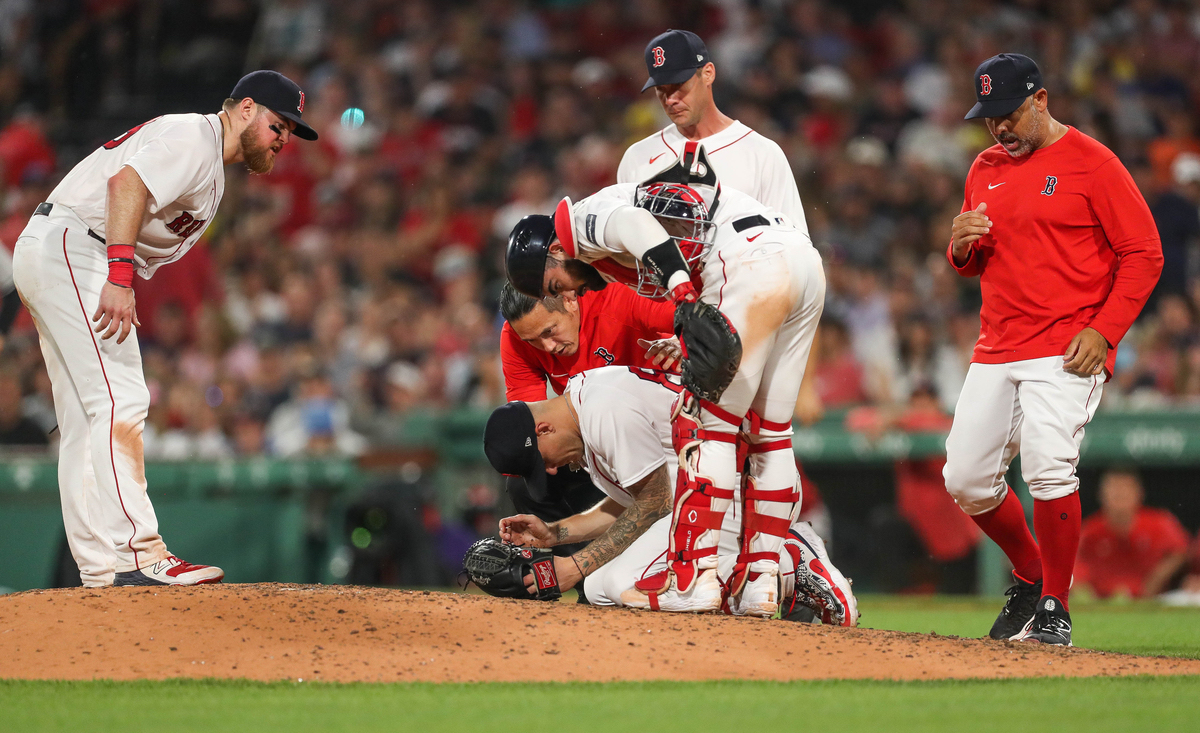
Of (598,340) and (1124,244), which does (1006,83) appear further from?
(598,340)

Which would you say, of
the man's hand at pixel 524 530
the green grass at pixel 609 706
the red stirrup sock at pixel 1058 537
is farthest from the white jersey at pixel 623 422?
the red stirrup sock at pixel 1058 537

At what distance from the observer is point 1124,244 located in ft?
16.9

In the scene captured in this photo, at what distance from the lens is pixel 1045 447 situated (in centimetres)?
501

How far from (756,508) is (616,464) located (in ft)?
1.85

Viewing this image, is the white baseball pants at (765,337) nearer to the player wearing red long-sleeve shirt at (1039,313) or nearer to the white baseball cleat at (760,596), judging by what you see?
the white baseball cleat at (760,596)

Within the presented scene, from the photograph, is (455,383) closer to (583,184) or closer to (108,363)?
(583,184)

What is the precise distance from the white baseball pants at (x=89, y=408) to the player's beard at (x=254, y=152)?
29.1 inches

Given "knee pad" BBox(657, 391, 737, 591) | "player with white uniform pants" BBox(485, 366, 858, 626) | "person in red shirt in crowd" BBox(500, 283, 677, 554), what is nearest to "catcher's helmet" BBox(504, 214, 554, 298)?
"person in red shirt in crowd" BBox(500, 283, 677, 554)

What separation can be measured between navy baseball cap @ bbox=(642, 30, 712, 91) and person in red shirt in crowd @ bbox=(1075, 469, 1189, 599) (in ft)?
14.7

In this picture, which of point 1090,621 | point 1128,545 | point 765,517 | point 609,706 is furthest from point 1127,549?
point 609,706

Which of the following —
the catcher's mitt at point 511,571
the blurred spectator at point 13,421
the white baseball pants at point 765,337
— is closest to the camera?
the white baseball pants at point 765,337

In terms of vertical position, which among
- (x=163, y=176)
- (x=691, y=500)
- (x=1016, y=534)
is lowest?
(x=1016, y=534)

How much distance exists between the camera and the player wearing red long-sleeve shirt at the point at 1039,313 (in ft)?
16.6

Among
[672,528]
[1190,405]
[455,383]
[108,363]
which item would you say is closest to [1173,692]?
[672,528]
